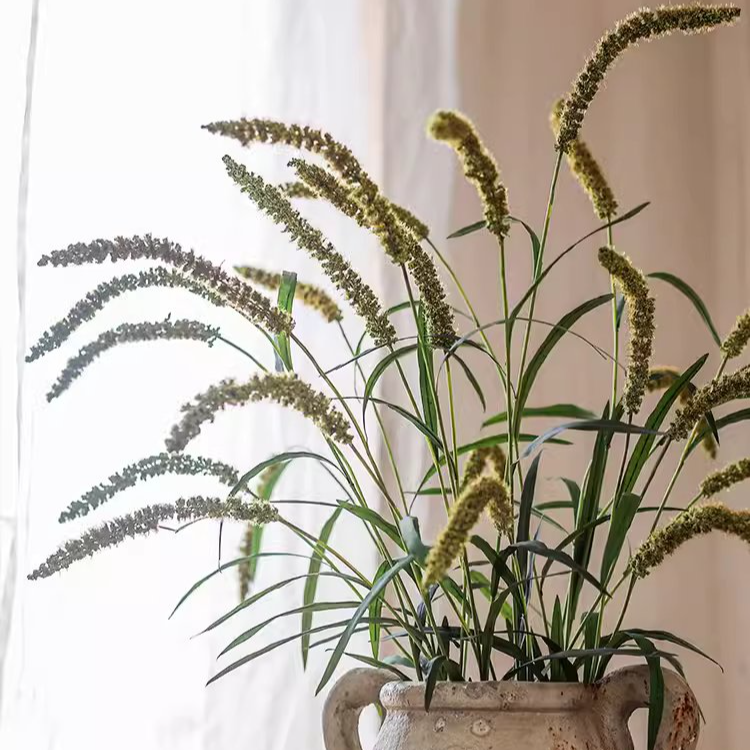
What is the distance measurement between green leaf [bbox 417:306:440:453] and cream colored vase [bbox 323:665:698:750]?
0.19m

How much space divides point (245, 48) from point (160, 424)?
48 centimetres

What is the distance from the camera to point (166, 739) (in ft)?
3.87

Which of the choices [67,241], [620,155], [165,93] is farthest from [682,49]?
[67,241]

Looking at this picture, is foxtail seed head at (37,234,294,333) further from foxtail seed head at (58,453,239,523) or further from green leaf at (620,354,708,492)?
green leaf at (620,354,708,492)

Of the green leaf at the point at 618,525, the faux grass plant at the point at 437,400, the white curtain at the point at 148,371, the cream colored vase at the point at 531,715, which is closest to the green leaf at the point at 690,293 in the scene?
the faux grass plant at the point at 437,400

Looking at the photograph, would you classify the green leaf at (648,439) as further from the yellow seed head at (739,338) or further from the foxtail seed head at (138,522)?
the foxtail seed head at (138,522)

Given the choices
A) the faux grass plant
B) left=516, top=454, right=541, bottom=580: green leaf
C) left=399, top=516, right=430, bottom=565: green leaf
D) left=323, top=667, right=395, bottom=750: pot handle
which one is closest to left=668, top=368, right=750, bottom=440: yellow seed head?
the faux grass plant

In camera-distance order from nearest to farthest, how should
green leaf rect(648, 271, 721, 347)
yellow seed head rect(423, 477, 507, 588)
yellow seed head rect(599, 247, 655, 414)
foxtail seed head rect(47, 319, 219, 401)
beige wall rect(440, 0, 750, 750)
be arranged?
1. yellow seed head rect(423, 477, 507, 588)
2. foxtail seed head rect(47, 319, 219, 401)
3. yellow seed head rect(599, 247, 655, 414)
4. green leaf rect(648, 271, 721, 347)
5. beige wall rect(440, 0, 750, 750)

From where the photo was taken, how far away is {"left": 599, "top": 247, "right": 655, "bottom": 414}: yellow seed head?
0.83m

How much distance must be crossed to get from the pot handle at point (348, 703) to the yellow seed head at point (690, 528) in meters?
0.24

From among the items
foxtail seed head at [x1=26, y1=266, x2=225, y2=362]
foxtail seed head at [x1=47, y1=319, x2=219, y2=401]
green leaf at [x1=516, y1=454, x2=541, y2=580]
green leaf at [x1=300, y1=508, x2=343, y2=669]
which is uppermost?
foxtail seed head at [x1=26, y1=266, x2=225, y2=362]

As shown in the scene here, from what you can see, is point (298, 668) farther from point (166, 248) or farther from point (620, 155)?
point (620, 155)

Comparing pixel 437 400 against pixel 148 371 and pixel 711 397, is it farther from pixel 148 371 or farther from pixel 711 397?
pixel 148 371

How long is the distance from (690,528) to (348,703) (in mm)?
317
